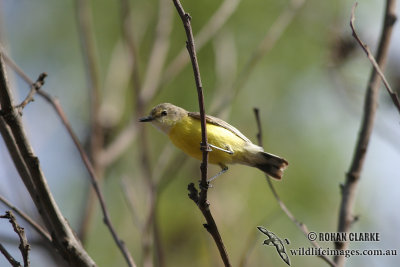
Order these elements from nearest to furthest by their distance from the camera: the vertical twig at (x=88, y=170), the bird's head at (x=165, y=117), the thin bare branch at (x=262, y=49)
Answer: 1. the vertical twig at (x=88, y=170)
2. the bird's head at (x=165, y=117)
3. the thin bare branch at (x=262, y=49)

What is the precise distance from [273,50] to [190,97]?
194 centimetres

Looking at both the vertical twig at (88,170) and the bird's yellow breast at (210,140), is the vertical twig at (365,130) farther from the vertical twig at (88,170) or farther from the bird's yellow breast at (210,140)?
the vertical twig at (88,170)

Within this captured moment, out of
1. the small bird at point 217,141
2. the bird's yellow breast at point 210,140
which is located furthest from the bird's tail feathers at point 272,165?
the bird's yellow breast at point 210,140

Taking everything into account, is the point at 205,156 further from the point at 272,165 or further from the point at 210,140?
the point at 272,165

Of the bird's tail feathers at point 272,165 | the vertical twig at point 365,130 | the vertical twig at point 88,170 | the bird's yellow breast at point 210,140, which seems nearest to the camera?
the vertical twig at point 88,170

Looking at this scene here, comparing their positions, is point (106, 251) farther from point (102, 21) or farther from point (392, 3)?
point (392, 3)

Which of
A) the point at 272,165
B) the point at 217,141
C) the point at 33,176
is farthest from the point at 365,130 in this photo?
the point at 33,176

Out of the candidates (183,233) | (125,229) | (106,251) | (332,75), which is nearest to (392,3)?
(332,75)

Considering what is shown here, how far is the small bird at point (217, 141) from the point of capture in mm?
4262

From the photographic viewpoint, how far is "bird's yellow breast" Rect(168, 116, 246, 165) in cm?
423

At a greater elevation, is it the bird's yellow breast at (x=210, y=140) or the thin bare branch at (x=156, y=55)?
the thin bare branch at (x=156, y=55)

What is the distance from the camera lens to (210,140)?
424 cm

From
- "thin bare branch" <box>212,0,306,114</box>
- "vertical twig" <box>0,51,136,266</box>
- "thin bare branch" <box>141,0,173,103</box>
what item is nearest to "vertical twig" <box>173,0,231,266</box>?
"vertical twig" <box>0,51,136,266</box>

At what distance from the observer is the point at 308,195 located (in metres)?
7.86
